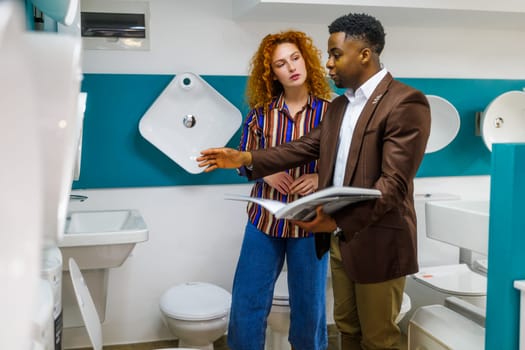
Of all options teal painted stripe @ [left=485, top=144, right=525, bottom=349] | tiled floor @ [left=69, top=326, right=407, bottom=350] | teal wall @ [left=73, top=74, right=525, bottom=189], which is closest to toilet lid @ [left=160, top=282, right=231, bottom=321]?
tiled floor @ [left=69, top=326, right=407, bottom=350]

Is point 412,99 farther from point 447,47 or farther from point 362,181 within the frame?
point 447,47

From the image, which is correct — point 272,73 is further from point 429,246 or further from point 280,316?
point 429,246

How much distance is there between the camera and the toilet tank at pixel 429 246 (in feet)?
10.7

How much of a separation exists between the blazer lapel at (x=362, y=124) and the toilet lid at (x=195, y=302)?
1.08 m

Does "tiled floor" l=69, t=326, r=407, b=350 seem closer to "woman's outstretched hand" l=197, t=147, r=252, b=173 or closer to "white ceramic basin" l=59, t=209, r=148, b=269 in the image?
"white ceramic basin" l=59, t=209, r=148, b=269

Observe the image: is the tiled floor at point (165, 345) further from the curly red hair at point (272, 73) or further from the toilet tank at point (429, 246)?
the curly red hair at point (272, 73)

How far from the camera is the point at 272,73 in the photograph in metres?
2.43

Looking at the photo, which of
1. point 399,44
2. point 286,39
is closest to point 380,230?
point 286,39

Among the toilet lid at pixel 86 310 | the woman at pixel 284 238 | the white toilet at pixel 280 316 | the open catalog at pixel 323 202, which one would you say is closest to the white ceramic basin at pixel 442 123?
the white toilet at pixel 280 316

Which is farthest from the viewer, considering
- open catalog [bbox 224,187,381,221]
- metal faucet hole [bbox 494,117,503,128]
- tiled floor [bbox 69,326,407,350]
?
metal faucet hole [bbox 494,117,503,128]

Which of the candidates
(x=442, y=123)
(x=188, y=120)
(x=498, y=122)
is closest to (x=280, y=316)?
(x=188, y=120)

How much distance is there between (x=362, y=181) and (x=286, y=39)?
89 cm

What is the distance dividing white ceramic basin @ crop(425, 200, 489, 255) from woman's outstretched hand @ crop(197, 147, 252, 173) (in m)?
0.75

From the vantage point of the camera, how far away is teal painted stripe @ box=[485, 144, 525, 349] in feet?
5.56
